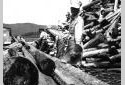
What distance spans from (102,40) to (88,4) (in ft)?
13.0

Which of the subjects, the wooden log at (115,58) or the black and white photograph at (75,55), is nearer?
the black and white photograph at (75,55)

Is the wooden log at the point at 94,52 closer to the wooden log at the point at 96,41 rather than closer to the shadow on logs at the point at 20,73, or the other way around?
the wooden log at the point at 96,41

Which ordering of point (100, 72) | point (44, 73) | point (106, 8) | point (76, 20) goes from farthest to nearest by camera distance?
point (106, 8) < point (100, 72) < point (76, 20) < point (44, 73)

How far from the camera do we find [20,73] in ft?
10.8

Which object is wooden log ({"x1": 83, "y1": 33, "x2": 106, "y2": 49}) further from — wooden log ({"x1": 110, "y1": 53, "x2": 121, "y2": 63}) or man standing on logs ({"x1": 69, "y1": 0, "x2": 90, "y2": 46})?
man standing on logs ({"x1": 69, "y1": 0, "x2": 90, "y2": 46})

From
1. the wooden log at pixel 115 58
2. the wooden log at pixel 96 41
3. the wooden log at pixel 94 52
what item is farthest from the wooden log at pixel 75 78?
the wooden log at pixel 96 41

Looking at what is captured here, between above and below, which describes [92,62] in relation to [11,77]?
below

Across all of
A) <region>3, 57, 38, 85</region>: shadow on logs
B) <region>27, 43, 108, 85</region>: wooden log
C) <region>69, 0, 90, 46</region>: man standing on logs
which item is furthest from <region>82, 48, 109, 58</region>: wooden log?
<region>3, 57, 38, 85</region>: shadow on logs

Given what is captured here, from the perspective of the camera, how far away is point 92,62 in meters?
8.77

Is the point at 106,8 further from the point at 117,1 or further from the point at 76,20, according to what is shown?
the point at 76,20

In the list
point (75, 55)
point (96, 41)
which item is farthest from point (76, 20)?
point (96, 41)

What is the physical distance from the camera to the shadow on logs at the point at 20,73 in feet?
10.6

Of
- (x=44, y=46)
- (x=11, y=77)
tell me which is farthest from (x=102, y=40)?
(x=11, y=77)

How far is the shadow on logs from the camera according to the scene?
10.6 ft
